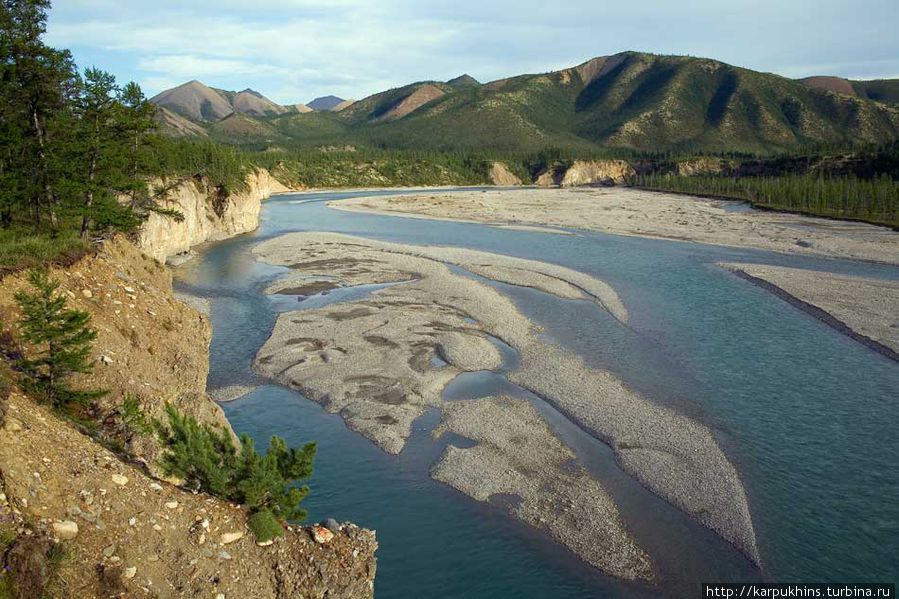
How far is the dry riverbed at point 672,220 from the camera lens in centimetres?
6881

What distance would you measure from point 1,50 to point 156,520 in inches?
1127

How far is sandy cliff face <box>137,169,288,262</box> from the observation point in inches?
2189

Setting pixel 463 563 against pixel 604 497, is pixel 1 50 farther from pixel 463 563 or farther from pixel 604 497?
pixel 604 497

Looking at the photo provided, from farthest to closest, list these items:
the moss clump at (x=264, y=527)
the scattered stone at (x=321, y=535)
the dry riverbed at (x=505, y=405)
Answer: the dry riverbed at (x=505, y=405) < the scattered stone at (x=321, y=535) < the moss clump at (x=264, y=527)

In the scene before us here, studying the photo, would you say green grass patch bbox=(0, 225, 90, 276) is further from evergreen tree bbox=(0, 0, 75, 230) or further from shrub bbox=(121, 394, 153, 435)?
evergreen tree bbox=(0, 0, 75, 230)

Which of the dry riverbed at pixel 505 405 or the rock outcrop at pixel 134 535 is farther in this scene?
the dry riverbed at pixel 505 405

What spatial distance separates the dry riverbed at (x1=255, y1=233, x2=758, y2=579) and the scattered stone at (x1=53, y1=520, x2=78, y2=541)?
11613 mm

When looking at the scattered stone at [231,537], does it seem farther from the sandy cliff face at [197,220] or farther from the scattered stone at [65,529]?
the sandy cliff face at [197,220]

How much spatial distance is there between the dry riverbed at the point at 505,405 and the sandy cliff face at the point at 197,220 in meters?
16.9

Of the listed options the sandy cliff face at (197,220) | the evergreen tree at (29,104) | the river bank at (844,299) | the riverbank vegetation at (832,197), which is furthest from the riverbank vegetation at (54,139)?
the riverbank vegetation at (832,197)

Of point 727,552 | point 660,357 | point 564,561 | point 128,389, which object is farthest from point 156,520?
point 660,357

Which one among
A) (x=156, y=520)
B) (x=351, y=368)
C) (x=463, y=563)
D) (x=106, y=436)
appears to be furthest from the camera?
(x=351, y=368)

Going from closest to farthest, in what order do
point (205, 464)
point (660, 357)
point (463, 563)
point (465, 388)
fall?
point (205, 464)
point (463, 563)
point (465, 388)
point (660, 357)

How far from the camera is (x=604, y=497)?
18.8 meters
